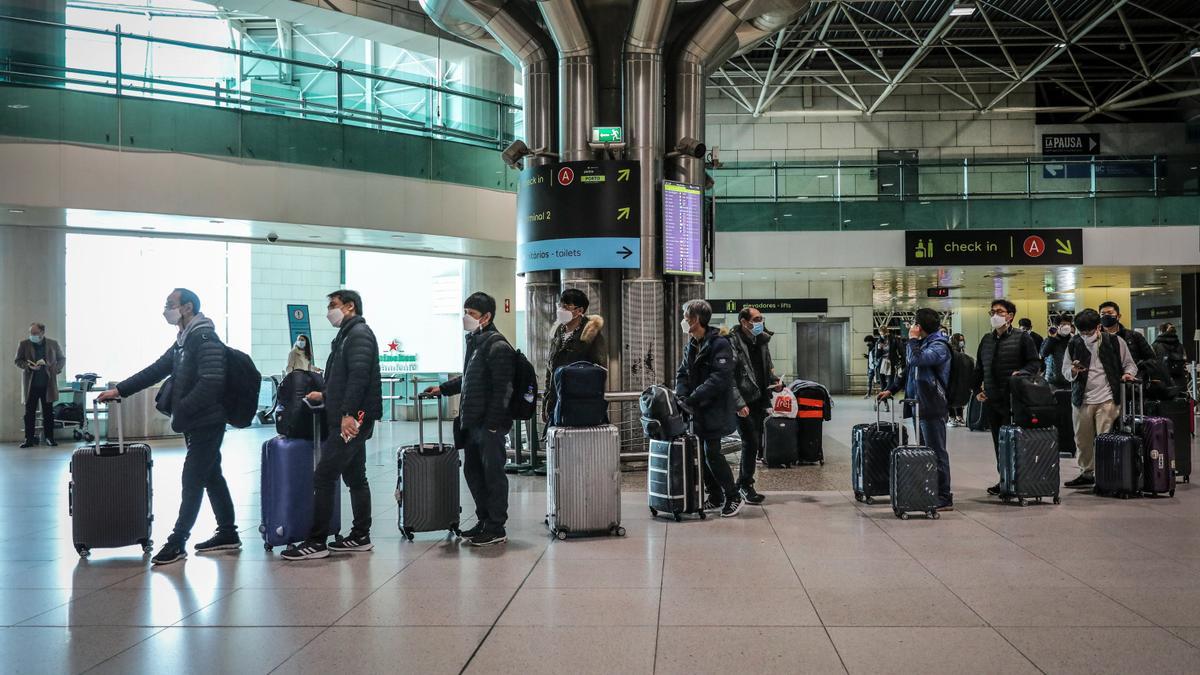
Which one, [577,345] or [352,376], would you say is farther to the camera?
[577,345]

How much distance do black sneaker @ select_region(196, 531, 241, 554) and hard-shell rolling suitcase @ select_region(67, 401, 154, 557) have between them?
380 mm

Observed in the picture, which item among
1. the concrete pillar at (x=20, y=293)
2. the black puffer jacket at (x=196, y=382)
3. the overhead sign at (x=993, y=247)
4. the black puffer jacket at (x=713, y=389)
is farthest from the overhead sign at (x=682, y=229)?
the overhead sign at (x=993, y=247)

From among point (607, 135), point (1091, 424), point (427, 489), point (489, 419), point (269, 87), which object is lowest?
point (427, 489)

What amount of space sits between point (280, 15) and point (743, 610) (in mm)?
14966

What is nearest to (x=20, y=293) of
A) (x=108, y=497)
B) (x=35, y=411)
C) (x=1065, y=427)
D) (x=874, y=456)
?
(x=35, y=411)

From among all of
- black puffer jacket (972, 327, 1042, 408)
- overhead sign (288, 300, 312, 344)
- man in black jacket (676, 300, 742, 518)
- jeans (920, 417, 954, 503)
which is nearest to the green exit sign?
man in black jacket (676, 300, 742, 518)

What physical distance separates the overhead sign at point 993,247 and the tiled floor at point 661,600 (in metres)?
14.0

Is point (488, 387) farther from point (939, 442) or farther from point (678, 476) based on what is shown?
point (939, 442)

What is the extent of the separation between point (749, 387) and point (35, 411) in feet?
38.5

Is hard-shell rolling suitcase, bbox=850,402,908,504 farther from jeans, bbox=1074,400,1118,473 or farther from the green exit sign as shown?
the green exit sign

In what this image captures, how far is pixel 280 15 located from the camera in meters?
16.6

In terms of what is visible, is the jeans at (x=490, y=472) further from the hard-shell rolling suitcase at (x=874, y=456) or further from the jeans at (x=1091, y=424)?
the jeans at (x=1091, y=424)

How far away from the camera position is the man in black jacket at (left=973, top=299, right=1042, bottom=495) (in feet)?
27.7

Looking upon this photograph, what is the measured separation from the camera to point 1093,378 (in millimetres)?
9336
